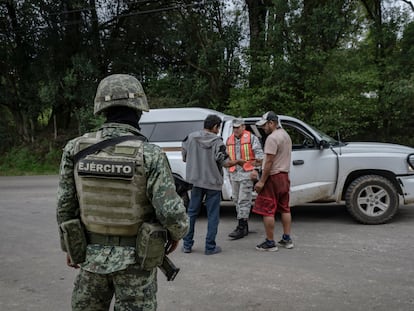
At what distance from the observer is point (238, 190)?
6.17 metres

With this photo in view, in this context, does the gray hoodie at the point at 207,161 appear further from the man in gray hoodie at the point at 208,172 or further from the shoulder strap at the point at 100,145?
the shoulder strap at the point at 100,145

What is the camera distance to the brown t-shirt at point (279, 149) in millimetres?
5195

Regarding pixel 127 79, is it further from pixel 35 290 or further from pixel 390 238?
pixel 390 238

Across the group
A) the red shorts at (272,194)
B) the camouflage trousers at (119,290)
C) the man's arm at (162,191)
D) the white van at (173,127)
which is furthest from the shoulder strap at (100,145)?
the white van at (173,127)

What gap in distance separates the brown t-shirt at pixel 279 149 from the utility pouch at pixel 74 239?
3225 mm

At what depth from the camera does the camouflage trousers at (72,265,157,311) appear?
7.43ft

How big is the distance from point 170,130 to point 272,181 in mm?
2761

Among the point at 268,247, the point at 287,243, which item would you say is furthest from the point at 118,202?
the point at 287,243

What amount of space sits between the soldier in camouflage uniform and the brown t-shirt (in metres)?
3.03

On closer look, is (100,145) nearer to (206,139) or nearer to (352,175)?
(206,139)

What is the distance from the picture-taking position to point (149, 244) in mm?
2242

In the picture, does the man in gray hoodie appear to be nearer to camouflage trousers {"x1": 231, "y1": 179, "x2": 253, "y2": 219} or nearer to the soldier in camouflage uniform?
camouflage trousers {"x1": 231, "y1": 179, "x2": 253, "y2": 219}

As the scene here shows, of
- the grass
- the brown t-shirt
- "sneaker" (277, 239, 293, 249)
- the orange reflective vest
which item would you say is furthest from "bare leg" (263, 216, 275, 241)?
the grass

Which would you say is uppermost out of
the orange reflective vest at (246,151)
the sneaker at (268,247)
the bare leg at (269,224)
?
the orange reflective vest at (246,151)
